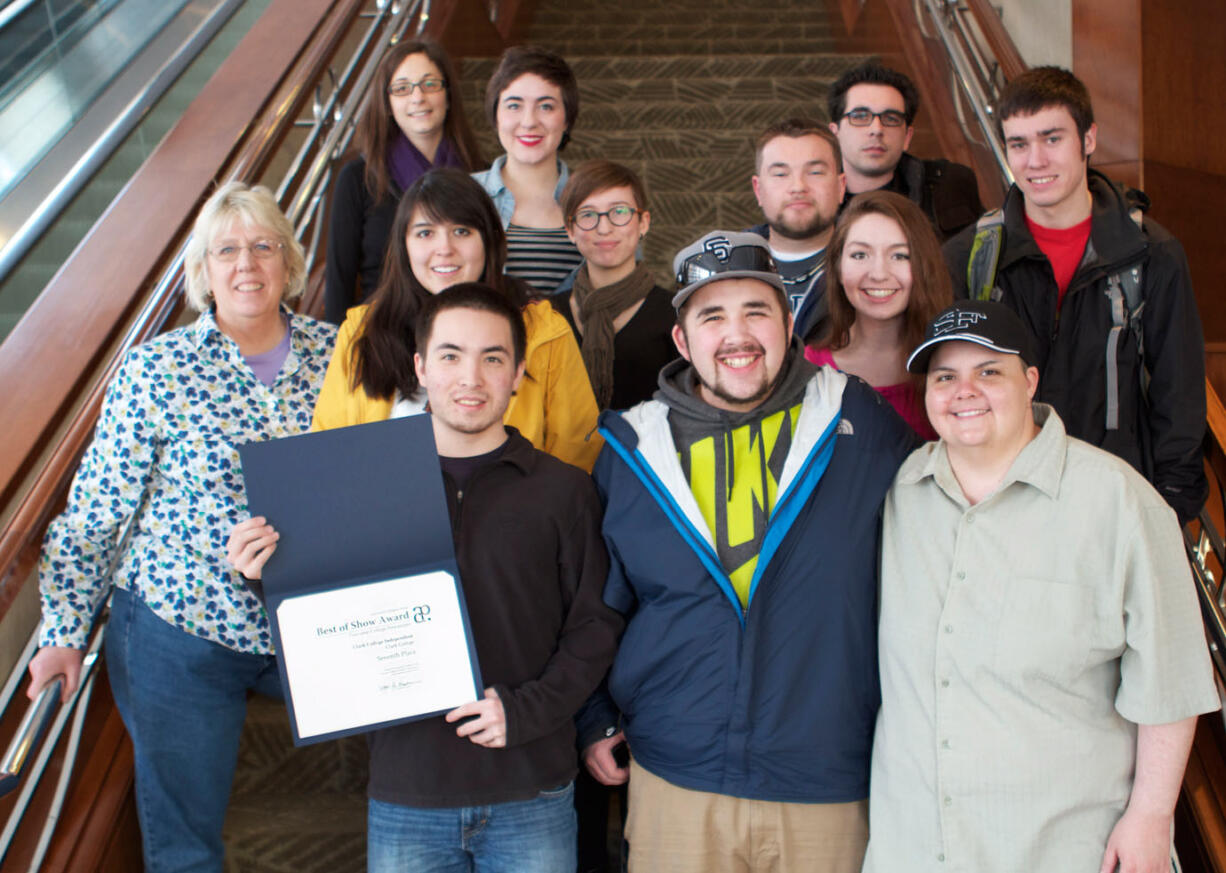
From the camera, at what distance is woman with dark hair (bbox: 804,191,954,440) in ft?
8.23

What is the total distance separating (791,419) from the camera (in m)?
2.21

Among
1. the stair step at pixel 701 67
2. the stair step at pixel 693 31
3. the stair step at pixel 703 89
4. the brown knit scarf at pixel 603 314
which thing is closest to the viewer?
the brown knit scarf at pixel 603 314

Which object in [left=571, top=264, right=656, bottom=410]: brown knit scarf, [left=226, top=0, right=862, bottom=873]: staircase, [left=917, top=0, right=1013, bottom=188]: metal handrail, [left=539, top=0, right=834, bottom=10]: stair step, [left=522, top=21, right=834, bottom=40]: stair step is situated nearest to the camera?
[left=226, top=0, right=862, bottom=873]: staircase

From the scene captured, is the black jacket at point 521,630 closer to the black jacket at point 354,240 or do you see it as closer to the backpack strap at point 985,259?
the backpack strap at point 985,259

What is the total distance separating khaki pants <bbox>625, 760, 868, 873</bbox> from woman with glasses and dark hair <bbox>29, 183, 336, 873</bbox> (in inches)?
37.2

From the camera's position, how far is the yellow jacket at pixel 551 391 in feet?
8.23

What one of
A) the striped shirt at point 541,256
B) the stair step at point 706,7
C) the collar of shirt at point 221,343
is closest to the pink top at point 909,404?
the striped shirt at point 541,256

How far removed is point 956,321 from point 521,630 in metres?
1.00

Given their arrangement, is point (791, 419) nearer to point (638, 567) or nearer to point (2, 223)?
point (638, 567)

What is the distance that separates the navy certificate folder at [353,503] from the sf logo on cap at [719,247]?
2.32ft

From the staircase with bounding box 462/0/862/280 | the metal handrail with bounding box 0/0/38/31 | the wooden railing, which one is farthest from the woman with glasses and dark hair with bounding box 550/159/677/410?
the metal handrail with bounding box 0/0/38/31

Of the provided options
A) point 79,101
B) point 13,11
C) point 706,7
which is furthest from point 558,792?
point 706,7

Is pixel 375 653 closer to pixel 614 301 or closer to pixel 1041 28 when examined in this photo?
pixel 614 301

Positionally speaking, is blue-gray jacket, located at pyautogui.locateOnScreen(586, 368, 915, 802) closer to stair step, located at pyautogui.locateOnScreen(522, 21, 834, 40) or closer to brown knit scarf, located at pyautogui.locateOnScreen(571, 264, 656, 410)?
brown knit scarf, located at pyautogui.locateOnScreen(571, 264, 656, 410)
